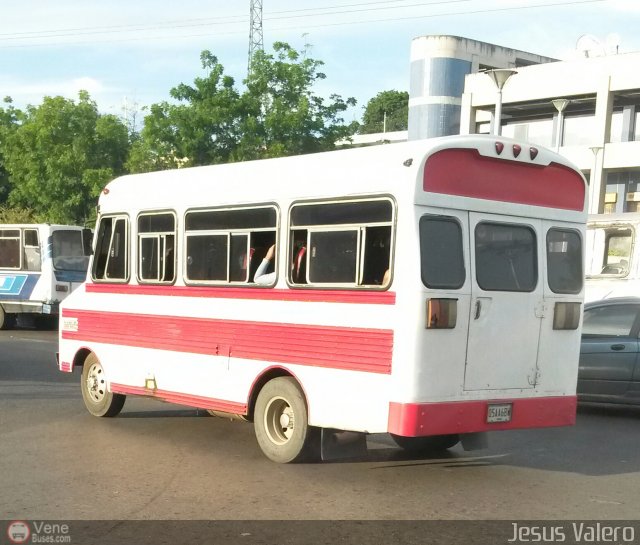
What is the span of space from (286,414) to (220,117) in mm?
26209

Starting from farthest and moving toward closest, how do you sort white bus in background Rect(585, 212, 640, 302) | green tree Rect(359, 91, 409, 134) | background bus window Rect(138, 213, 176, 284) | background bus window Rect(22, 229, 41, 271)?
green tree Rect(359, 91, 409, 134) → background bus window Rect(22, 229, 41, 271) → white bus in background Rect(585, 212, 640, 302) → background bus window Rect(138, 213, 176, 284)

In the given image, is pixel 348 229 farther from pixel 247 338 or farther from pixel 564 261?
Result: pixel 564 261

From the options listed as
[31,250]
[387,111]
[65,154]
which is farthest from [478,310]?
[387,111]

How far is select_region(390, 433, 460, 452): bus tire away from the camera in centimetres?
976

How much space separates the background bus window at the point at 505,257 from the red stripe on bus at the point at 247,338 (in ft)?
3.50

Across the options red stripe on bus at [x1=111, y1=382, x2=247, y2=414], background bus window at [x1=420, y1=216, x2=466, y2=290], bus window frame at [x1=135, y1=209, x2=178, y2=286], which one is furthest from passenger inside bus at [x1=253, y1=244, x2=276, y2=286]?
background bus window at [x1=420, y1=216, x2=466, y2=290]

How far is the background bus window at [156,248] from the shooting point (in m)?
10.5

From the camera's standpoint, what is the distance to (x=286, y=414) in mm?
9039

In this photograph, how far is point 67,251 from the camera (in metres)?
25.5

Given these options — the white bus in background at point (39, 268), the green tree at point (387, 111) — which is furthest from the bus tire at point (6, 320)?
Answer: the green tree at point (387, 111)

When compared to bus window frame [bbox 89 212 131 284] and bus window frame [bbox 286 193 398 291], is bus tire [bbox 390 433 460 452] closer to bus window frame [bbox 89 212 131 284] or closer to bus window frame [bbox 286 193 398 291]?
bus window frame [bbox 286 193 398 291]

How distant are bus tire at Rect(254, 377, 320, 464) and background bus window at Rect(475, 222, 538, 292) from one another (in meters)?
1.96

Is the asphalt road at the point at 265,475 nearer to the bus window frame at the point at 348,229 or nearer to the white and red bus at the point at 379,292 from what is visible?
the white and red bus at the point at 379,292
